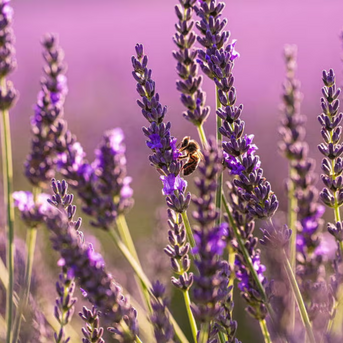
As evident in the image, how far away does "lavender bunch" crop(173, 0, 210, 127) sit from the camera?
1069 mm

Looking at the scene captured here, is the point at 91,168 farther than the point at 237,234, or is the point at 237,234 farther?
the point at 237,234

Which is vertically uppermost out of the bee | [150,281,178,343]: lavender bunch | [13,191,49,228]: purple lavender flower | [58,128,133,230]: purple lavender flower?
[58,128,133,230]: purple lavender flower

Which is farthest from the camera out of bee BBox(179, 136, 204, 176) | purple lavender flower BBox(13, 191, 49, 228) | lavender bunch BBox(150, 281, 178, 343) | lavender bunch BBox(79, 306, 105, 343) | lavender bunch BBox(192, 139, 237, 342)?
bee BBox(179, 136, 204, 176)

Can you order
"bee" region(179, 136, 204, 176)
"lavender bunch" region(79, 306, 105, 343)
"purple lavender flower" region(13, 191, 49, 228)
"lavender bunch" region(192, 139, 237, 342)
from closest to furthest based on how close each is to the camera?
"lavender bunch" region(192, 139, 237, 342), "purple lavender flower" region(13, 191, 49, 228), "lavender bunch" region(79, 306, 105, 343), "bee" region(179, 136, 204, 176)

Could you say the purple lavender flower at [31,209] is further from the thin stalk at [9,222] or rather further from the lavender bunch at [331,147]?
the lavender bunch at [331,147]

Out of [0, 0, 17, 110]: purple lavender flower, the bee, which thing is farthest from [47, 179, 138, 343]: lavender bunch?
the bee

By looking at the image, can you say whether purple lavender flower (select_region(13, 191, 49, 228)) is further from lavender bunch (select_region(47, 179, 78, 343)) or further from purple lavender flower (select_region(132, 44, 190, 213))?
purple lavender flower (select_region(132, 44, 190, 213))

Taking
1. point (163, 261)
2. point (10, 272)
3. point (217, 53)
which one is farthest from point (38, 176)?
point (163, 261)

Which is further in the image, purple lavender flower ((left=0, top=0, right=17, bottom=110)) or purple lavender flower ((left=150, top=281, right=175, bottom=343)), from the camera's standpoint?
purple lavender flower ((left=0, top=0, right=17, bottom=110))

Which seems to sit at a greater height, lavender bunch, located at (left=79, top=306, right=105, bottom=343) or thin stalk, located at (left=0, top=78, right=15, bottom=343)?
thin stalk, located at (left=0, top=78, right=15, bottom=343)

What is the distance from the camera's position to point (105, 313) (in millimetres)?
841

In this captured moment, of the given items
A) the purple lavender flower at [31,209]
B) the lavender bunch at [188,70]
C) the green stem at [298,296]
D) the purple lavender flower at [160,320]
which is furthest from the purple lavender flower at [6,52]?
the green stem at [298,296]

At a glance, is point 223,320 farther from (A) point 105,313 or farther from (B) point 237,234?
(A) point 105,313

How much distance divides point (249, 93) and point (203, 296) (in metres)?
5.63
